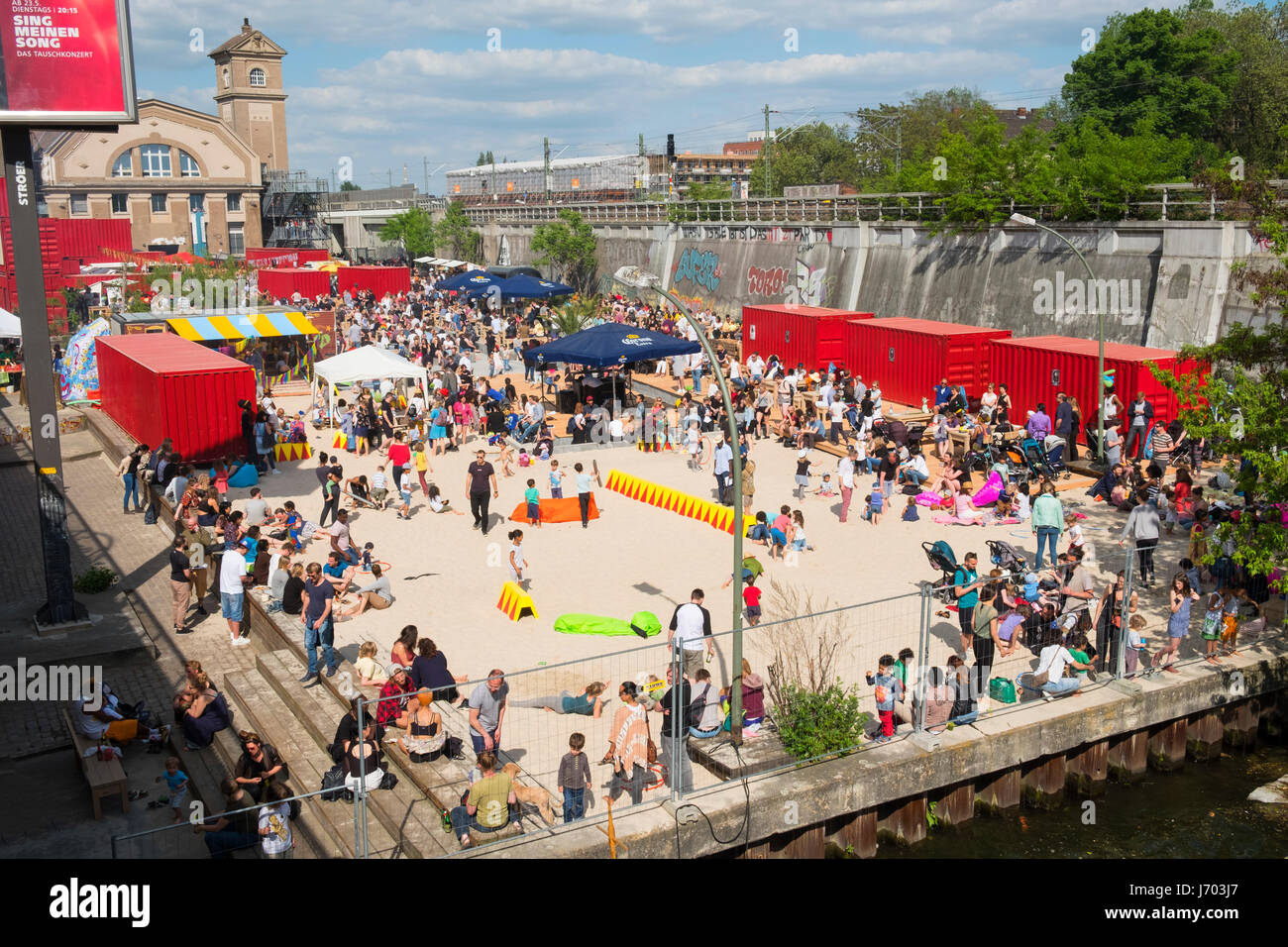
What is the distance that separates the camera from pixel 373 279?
58.5 meters

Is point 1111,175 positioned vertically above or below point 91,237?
below

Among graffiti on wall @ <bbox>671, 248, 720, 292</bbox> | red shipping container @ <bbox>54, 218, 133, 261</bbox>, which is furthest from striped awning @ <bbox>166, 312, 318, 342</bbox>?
red shipping container @ <bbox>54, 218, 133, 261</bbox>

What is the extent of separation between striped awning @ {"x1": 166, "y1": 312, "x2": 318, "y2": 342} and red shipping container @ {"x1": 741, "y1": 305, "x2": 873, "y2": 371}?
13.8 metres

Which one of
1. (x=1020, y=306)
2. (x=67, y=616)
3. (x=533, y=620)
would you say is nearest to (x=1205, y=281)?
(x=1020, y=306)

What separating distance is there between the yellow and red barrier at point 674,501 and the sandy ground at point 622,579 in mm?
196

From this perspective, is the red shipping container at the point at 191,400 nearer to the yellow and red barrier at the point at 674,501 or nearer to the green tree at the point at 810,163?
the yellow and red barrier at the point at 674,501

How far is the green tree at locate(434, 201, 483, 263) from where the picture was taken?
7644cm

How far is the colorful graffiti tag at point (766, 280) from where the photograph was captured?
143 feet

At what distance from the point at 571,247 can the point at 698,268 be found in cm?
1222

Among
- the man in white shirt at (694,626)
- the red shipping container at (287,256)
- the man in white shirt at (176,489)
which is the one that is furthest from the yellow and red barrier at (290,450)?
the red shipping container at (287,256)

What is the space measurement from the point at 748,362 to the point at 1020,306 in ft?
26.4

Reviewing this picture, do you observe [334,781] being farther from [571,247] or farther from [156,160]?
[156,160]

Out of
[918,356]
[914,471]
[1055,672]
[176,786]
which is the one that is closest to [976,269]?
[918,356]
